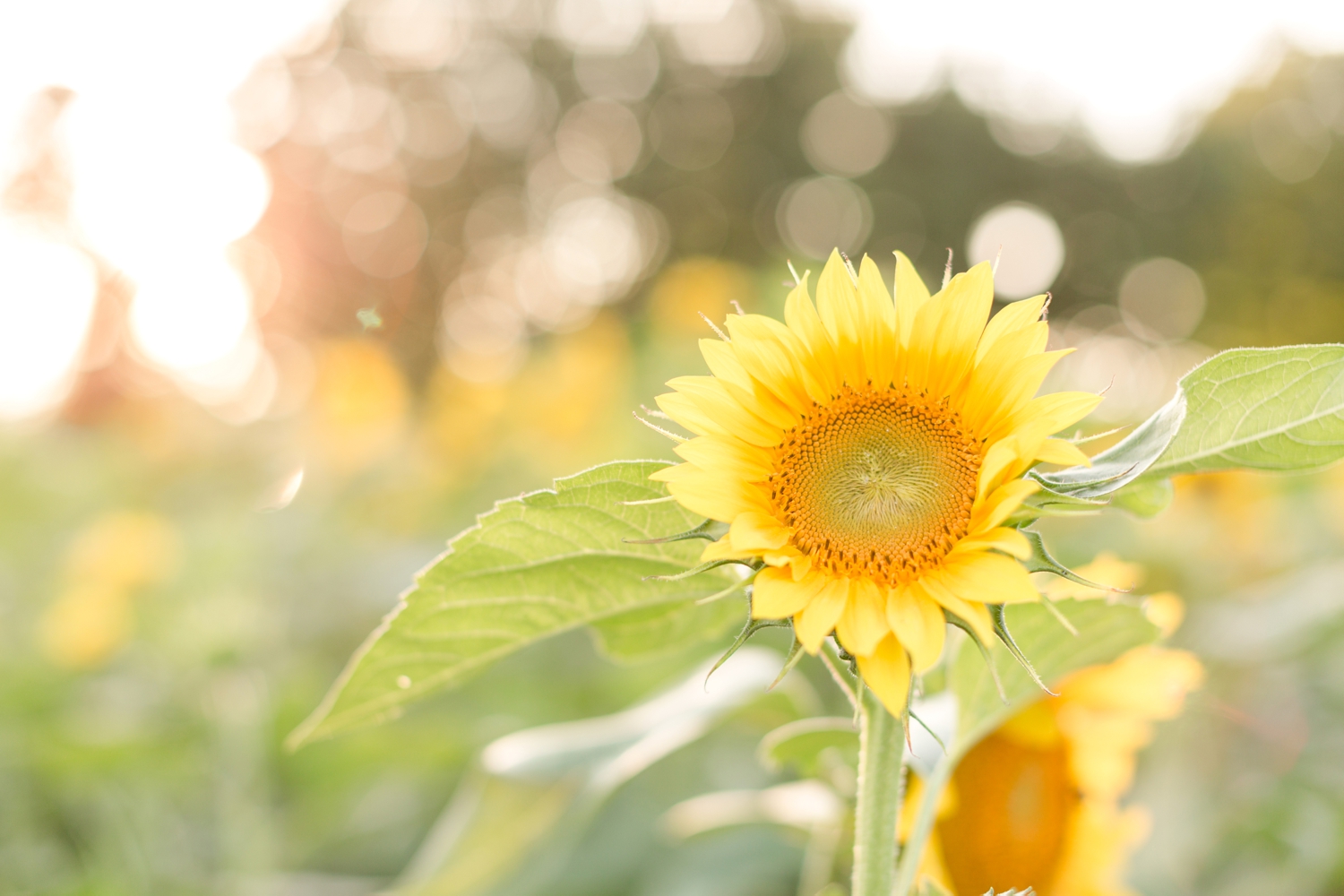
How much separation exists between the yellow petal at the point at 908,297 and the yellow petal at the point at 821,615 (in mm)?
162

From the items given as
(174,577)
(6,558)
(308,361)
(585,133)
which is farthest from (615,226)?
(174,577)

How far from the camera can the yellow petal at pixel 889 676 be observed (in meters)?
0.49

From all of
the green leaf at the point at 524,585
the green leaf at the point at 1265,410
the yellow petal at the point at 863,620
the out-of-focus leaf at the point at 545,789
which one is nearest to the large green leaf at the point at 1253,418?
the green leaf at the point at 1265,410

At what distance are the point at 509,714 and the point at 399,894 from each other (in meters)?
1.15

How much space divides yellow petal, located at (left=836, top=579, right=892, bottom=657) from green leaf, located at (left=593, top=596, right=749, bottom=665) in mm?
135

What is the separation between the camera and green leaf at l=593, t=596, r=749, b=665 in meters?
0.67

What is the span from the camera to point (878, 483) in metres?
0.62

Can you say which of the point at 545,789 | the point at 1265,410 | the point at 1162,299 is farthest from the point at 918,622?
A: the point at 1162,299

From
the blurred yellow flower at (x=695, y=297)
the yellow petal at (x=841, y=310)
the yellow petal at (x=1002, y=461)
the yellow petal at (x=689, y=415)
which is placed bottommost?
the yellow petal at (x=1002, y=461)

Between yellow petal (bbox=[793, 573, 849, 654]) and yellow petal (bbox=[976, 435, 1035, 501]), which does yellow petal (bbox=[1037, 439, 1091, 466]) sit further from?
yellow petal (bbox=[793, 573, 849, 654])

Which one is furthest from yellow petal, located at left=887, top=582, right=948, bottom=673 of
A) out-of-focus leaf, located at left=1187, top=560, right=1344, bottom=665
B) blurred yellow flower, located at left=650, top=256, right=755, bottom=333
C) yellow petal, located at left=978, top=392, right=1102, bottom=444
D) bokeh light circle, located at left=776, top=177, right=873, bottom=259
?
bokeh light circle, located at left=776, top=177, right=873, bottom=259

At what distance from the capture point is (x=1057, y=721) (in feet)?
2.91

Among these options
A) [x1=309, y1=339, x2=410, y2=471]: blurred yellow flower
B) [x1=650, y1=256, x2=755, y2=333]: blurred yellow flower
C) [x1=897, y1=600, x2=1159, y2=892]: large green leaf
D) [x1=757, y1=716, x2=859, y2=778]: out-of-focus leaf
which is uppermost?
[x1=650, y1=256, x2=755, y2=333]: blurred yellow flower

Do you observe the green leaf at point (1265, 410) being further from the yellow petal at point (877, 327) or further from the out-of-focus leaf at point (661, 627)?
the out-of-focus leaf at point (661, 627)
